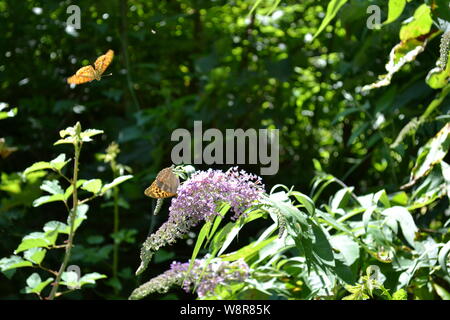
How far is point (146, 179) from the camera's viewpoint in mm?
1788

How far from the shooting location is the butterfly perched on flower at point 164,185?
90 cm

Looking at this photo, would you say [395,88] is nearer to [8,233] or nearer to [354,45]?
[354,45]

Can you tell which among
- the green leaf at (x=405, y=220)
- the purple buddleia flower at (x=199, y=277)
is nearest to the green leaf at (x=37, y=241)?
the purple buddleia flower at (x=199, y=277)

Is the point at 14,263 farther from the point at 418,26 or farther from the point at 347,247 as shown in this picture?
the point at 418,26

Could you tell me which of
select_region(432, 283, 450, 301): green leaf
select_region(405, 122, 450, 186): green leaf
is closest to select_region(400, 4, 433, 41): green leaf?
select_region(405, 122, 450, 186): green leaf

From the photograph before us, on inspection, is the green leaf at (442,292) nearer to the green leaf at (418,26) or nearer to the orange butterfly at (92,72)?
the green leaf at (418,26)

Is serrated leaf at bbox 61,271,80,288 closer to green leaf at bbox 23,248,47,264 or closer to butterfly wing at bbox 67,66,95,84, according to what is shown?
green leaf at bbox 23,248,47,264

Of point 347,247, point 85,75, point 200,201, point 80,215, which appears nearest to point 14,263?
point 80,215

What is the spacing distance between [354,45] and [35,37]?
109cm

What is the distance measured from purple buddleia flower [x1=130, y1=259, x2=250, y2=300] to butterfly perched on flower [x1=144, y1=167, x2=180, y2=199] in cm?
12

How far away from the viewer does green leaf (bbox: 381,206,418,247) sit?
113 cm

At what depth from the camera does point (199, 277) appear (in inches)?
37.0

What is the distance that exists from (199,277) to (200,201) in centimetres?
15

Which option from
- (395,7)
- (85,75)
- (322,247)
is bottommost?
(322,247)
